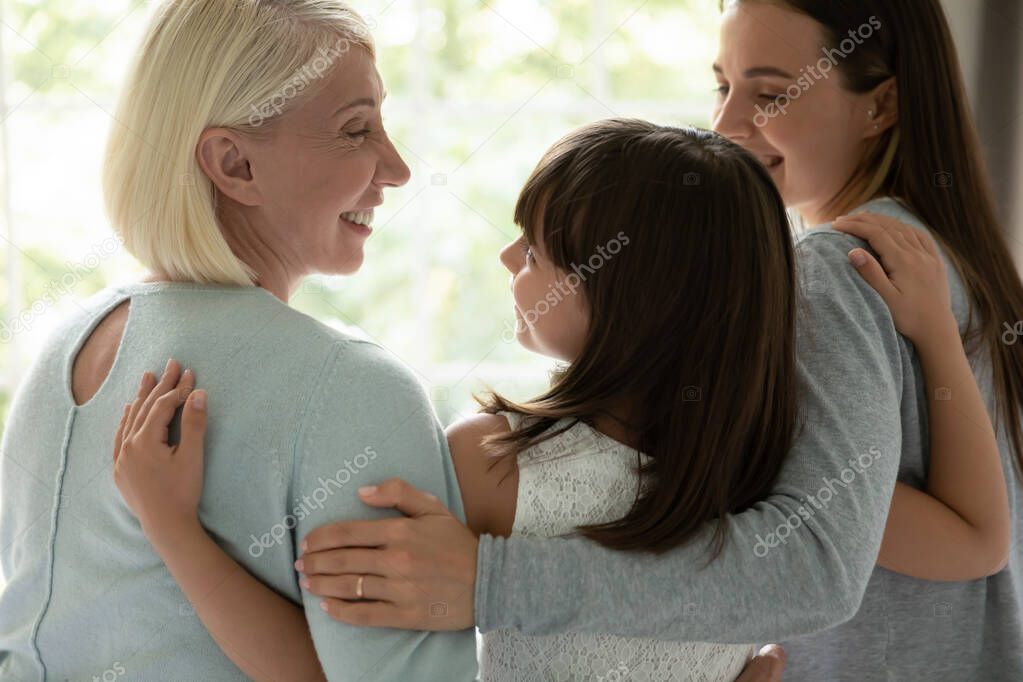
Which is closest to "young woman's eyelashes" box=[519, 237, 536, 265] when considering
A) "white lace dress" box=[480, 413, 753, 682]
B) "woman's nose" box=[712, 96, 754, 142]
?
"white lace dress" box=[480, 413, 753, 682]

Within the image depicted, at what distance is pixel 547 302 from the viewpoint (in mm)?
1165

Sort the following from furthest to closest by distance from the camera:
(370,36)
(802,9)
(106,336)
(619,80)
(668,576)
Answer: (619,80) → (802,9) → (370,36) → (106,336) → (668,576)

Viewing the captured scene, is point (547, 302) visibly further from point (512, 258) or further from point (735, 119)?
point (735, 119)

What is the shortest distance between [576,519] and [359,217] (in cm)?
54

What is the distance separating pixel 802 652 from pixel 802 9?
2.97 ft

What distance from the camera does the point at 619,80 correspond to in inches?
183

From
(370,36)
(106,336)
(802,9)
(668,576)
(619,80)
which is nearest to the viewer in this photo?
(668,576)

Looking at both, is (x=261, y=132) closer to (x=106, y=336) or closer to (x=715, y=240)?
(x=106, y=336)

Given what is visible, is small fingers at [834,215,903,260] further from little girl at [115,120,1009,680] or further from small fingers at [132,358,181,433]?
small fingers at [132,358,181,433]

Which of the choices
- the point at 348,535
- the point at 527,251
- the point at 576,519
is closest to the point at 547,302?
the point at 527,251

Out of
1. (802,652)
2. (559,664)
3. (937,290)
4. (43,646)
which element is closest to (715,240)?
(937,290)

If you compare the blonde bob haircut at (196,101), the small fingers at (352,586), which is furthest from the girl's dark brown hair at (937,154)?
the small fingers at (352,586)

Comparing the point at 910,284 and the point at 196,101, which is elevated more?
the point at 196,101

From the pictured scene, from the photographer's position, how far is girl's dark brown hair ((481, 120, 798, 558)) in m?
1.10
